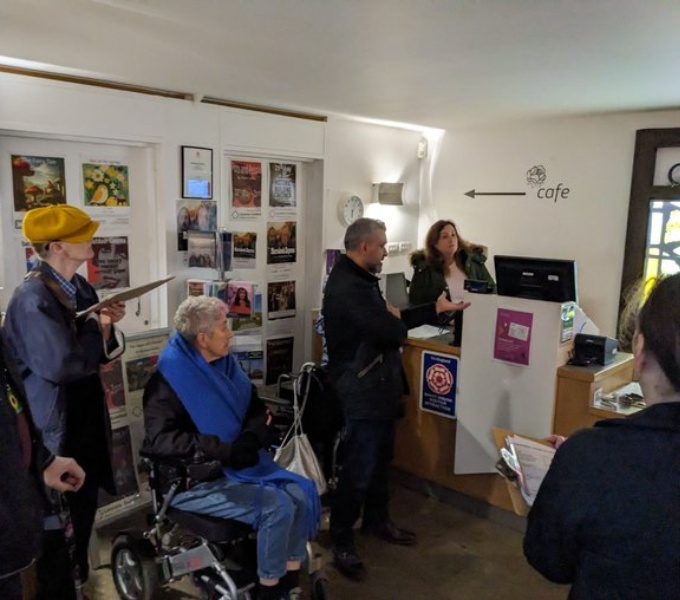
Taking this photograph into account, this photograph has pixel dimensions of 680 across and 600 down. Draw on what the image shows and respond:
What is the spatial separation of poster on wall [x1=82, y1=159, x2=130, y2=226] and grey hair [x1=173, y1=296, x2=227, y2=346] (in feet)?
4.59

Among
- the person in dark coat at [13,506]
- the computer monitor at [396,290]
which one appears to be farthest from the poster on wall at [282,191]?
the person in dark coat at [13,506]

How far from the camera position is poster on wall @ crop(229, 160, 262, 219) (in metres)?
4.14

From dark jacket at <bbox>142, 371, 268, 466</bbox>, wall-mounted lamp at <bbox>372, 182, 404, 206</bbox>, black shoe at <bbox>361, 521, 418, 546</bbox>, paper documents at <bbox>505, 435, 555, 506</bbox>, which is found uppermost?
wall-mounted lamp at <bbox>372, 182, 404, 206</bbox>

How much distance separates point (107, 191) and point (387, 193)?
2.22m

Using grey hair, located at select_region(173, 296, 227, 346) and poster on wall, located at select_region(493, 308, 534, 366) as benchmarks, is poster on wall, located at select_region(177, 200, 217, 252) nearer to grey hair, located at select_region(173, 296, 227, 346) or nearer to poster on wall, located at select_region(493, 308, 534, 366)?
grey hair, located at select_region(173, 296, 227, 346)

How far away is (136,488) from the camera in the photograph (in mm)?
3070

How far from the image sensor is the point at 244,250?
4.19m

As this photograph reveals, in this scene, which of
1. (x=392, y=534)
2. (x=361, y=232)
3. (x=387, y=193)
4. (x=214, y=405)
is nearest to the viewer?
(x=214, y=405)

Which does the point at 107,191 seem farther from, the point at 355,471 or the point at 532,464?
the point at 532,464

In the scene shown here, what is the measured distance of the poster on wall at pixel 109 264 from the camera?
3480 mm

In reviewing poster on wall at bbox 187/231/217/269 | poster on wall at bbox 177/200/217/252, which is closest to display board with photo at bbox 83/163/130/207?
poster on wall at bbox 177/200/217/252

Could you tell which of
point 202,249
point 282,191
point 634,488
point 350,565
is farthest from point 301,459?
point 282,191

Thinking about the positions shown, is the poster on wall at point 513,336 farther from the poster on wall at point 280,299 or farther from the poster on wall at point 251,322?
the poster on wall at point 280,299

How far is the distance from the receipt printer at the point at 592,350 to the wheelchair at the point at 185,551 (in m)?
1.52
